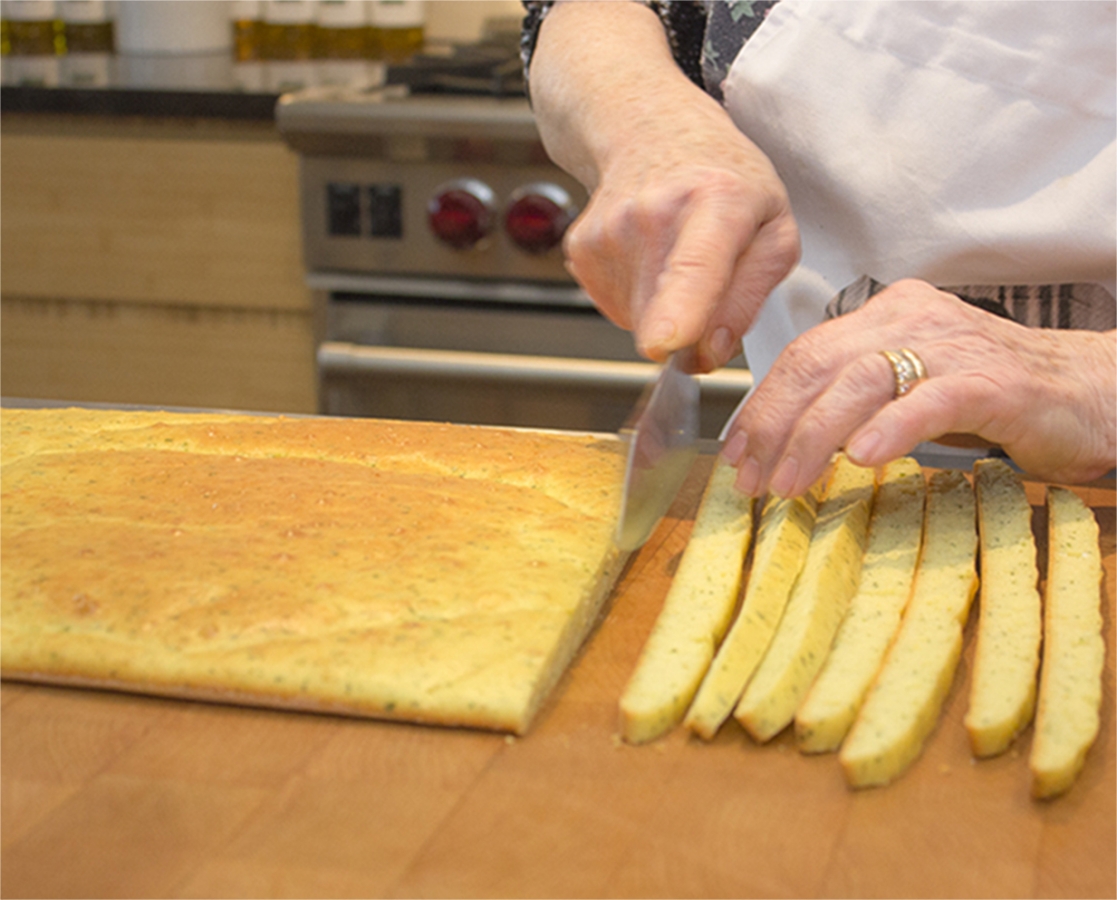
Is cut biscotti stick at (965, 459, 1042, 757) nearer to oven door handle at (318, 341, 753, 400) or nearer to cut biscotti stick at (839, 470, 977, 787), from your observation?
cut biscotti stick at (839, 470, 977, 787)

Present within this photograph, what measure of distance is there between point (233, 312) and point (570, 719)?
196 cm


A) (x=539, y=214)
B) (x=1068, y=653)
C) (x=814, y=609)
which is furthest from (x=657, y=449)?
(x=539, y=214)

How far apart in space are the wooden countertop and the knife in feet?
0.81

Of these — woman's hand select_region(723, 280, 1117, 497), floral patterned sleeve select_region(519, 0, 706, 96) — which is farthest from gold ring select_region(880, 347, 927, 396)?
floral patterned sleeve select_region(519, 0, 706, 96)

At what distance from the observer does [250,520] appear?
3.40 ft

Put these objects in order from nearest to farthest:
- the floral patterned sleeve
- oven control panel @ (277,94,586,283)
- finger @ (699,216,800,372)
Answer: finger @ (699,216,800,372) → the floral patterned sleeve → oven control panel @ (277,94,586,283)

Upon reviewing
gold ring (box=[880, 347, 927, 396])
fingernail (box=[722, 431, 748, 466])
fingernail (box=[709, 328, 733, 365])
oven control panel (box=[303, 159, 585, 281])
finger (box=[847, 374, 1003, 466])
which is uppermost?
gold ring (box=[880, 347, 927, 396])

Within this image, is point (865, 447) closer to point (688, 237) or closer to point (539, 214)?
point (688, 237)

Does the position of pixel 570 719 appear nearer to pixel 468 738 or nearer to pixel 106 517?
pixel 468 738

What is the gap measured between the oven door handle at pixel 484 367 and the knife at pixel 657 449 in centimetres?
106

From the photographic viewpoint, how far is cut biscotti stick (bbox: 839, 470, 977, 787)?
78cm

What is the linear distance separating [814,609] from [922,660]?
3.4 inches

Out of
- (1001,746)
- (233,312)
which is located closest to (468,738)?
(1001,746)

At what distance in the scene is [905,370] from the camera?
3.46 ft
